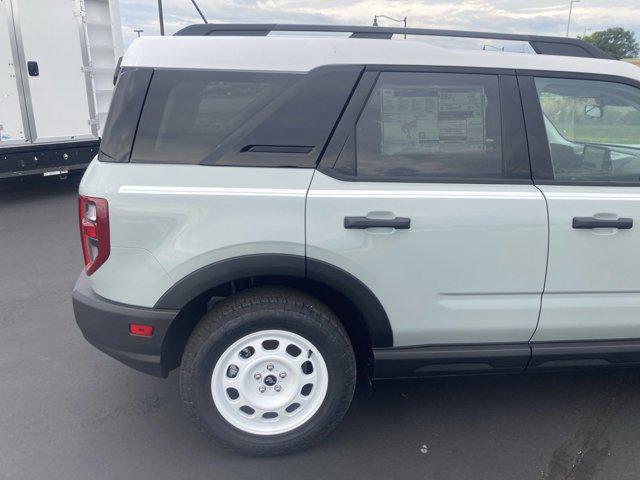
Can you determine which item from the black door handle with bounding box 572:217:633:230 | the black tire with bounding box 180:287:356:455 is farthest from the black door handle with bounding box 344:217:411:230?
the black door handle with bounding box 572:217:633:230

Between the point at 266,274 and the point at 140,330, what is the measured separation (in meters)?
0.65

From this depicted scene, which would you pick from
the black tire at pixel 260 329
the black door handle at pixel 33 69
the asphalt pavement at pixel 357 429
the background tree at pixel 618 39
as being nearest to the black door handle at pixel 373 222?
the black tire at pixel 260 329

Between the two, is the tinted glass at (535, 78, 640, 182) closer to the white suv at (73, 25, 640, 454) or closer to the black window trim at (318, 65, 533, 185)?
the white suv at (73, 25, 640, 454)

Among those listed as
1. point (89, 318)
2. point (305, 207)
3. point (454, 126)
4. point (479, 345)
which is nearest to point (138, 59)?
point (305, 207)

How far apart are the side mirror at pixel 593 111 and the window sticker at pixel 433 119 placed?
24.2 inches

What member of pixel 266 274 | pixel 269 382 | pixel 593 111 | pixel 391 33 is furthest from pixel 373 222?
pixel 593 111

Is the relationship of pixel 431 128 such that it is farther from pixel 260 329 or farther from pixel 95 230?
pixel 95 230

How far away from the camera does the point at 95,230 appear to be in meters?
2.62

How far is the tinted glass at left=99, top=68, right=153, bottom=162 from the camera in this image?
2.61m

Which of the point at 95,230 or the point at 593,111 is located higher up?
the point at 593,111

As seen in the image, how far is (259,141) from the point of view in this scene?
2627 mm

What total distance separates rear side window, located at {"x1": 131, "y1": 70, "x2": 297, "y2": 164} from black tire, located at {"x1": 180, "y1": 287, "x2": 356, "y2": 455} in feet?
2.41

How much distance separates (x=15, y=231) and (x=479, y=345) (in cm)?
620

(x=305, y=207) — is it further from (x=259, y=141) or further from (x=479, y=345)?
(x=479, y=345)
